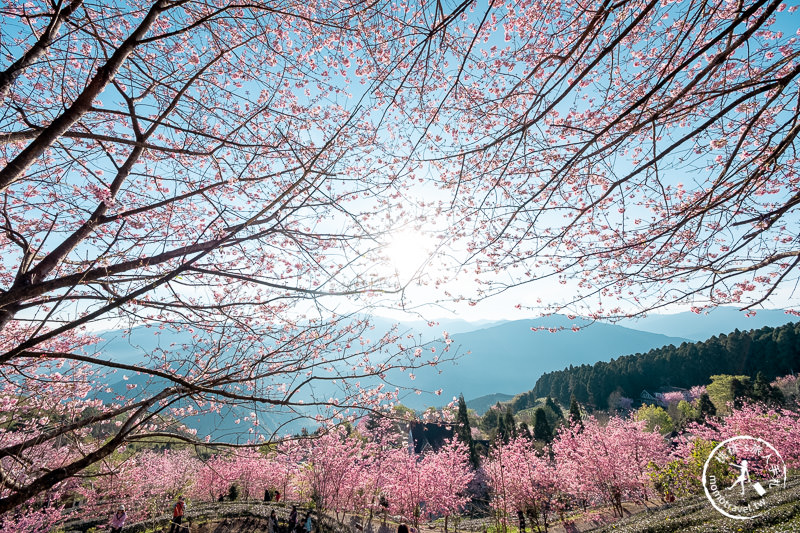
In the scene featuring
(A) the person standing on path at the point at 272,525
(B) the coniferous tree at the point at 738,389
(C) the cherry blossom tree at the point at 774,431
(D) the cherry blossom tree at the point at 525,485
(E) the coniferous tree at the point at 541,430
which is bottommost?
(E) the coniferous tree at the point at 541,430

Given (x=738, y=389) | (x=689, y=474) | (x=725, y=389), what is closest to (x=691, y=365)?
(x=725, y=389)

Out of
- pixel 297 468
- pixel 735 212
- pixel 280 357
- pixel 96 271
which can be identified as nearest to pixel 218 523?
pixel 297 468

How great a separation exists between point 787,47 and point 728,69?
385 mm

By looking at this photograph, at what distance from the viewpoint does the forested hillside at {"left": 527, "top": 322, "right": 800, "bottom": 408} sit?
4772 cm

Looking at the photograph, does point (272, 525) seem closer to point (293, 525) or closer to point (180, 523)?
point (293, 525)

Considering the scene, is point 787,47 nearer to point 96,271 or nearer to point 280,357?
point 280,357

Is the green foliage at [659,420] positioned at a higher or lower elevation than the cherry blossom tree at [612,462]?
lower

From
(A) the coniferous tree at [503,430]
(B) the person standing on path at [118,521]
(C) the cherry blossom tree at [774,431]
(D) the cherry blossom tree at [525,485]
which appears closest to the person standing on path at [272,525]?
(B) the person standing on path at [118,521]

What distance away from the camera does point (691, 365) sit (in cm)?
5709

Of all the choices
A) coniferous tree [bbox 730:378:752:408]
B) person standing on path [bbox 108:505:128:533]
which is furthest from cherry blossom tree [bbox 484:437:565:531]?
coniferous tree [bbox 730:378:752:408]

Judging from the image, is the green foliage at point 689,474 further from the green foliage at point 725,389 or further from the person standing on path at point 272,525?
the green foliage at point 725,389

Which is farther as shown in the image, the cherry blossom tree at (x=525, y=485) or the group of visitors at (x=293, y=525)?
the cherry blossom tree at (x=525, y=485)

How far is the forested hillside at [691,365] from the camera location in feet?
157

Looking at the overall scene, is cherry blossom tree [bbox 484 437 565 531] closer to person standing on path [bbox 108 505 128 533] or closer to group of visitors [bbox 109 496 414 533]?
group of visitors [bbox 109 496 414 533]
